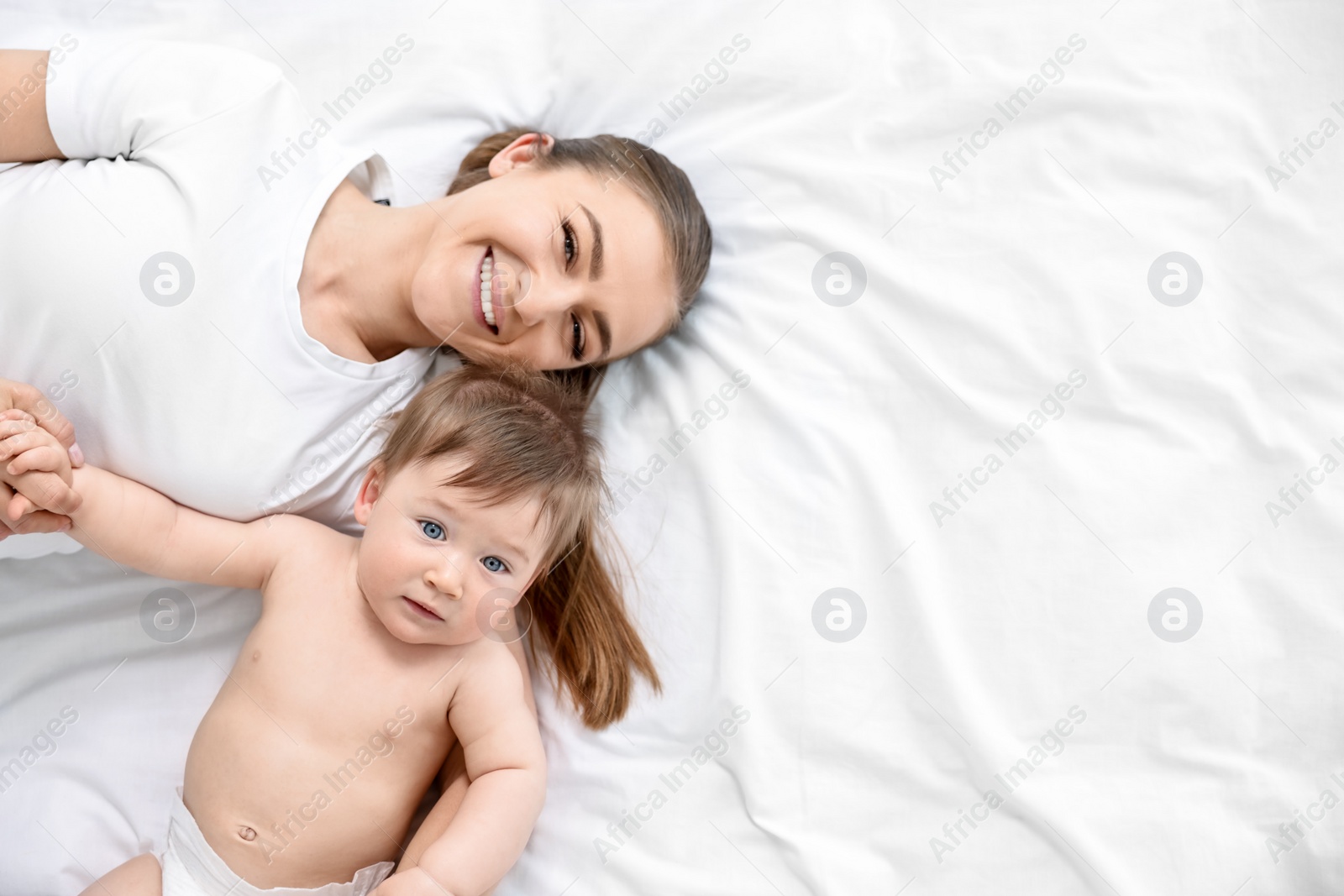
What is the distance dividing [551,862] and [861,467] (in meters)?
0.81

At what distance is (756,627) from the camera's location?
60.5 inches

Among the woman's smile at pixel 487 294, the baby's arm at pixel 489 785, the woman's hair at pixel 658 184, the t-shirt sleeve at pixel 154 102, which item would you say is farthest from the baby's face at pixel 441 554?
the t-shirt sleeve at pixel 154 102

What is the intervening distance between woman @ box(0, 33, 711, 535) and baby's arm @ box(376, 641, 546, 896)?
1.35 ft

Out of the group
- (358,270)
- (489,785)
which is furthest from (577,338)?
(489,785)

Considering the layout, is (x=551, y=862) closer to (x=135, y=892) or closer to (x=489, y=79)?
(x=135, y=892)

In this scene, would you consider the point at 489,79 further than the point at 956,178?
Yes

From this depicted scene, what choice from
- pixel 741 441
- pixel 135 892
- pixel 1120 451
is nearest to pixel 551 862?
pixel 135 892

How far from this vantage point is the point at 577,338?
1.58m

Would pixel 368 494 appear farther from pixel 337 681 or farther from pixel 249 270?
pixel 249 270

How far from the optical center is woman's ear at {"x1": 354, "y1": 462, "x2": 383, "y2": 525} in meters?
1.50

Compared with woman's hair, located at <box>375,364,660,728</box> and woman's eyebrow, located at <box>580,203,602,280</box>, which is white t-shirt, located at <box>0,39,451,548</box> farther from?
woman's eyebrow, located at <box>580,203,602,280</box>

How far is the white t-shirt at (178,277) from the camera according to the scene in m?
1.44

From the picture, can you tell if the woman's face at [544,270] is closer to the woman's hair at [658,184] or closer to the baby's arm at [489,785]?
the woman's hair at [658,184]

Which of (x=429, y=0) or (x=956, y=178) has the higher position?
(x=956, y=178)
